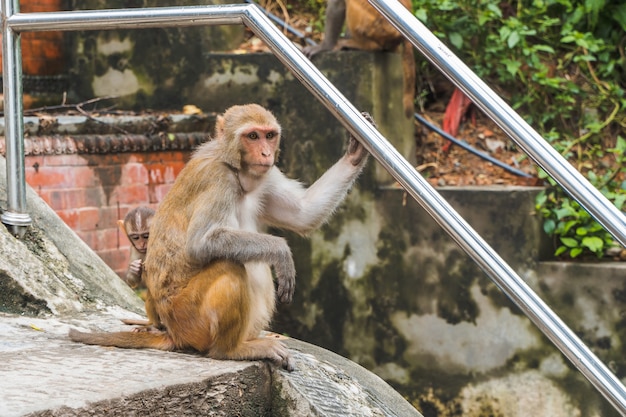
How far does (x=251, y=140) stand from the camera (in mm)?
3045

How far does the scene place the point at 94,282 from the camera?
3.42 m

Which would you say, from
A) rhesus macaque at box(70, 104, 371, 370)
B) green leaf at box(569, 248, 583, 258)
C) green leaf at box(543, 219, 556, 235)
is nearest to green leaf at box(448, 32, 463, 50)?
green leaf at box(543, 219, 556, 235)

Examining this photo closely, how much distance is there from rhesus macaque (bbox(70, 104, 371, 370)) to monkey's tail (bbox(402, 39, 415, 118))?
347 cm

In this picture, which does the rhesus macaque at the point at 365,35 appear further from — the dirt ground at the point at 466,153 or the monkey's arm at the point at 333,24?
the dirt ground at the point at 466,153

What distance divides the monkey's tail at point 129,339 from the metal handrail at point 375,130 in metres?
0.64

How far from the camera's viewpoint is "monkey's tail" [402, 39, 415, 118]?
655 centimetres

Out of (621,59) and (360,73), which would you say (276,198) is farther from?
(621,59)

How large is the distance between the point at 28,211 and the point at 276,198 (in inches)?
38.0

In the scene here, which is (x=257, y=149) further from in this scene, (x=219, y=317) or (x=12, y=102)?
(x=12, y=102)

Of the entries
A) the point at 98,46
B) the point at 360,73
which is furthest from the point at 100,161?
the point at 360,73

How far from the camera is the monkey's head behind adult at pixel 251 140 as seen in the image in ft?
9.93

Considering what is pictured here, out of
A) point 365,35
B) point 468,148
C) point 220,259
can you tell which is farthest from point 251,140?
point 468,148

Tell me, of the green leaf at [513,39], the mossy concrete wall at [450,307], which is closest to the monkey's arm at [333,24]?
the mossy concrete wall at [450,307]

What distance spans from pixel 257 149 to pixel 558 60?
4.60 meters
